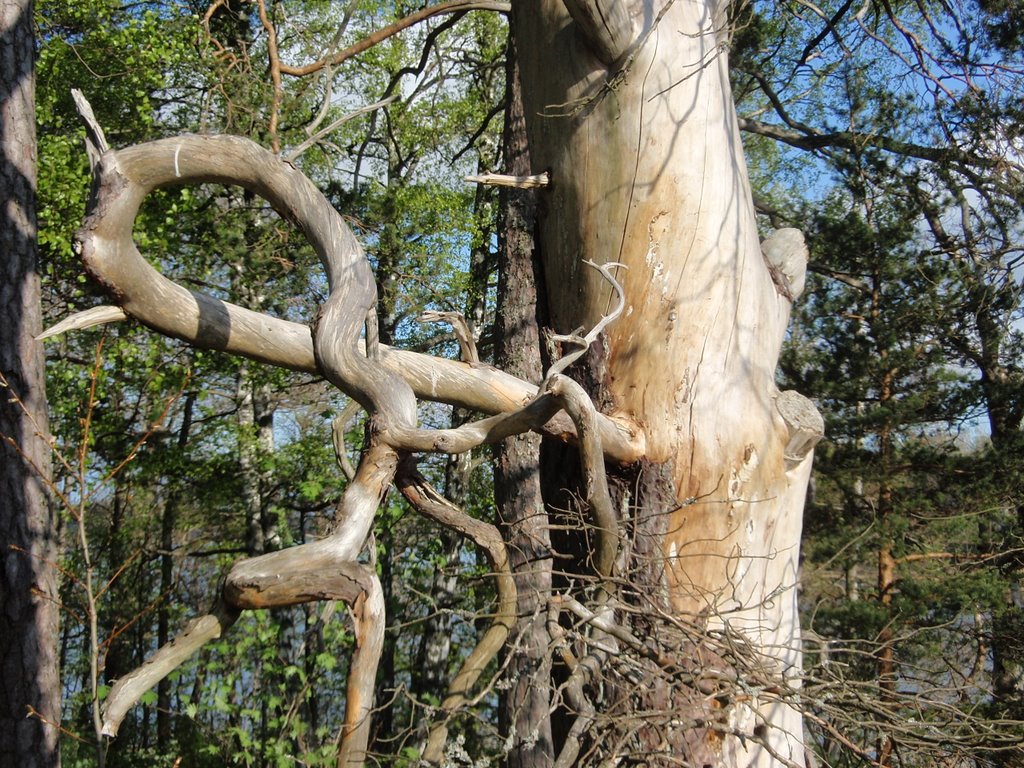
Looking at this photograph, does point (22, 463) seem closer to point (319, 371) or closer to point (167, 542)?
point (319, 371)

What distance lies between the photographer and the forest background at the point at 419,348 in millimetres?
7410

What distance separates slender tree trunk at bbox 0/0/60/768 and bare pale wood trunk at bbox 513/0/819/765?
330 centimetres

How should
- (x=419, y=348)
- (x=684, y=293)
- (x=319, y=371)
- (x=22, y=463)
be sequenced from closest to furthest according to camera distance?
(x=319, y=371)
(x=684, y=293)
(x=22, y=463)
(x=419, y=348)

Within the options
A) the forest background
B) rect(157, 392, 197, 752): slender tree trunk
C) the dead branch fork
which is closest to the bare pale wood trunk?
the dead branch fork

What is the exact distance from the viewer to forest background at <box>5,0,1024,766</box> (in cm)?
741

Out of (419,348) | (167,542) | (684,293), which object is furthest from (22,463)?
(167,542)

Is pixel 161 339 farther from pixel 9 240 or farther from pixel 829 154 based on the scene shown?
pixel 829 154

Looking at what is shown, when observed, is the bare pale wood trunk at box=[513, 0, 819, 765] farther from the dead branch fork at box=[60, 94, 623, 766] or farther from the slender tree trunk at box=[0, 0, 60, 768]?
the slender tree trunk at box=[0, 0, 60, 768]

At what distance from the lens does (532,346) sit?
257 inches

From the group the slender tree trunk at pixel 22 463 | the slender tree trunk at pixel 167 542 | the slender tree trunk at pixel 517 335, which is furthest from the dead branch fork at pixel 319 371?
the slender tree trunk at pixel 167 542

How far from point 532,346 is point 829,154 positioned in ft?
12.3

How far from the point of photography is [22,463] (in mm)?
5023

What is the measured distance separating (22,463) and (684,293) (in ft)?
12.9

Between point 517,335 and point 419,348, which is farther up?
point 419,348
